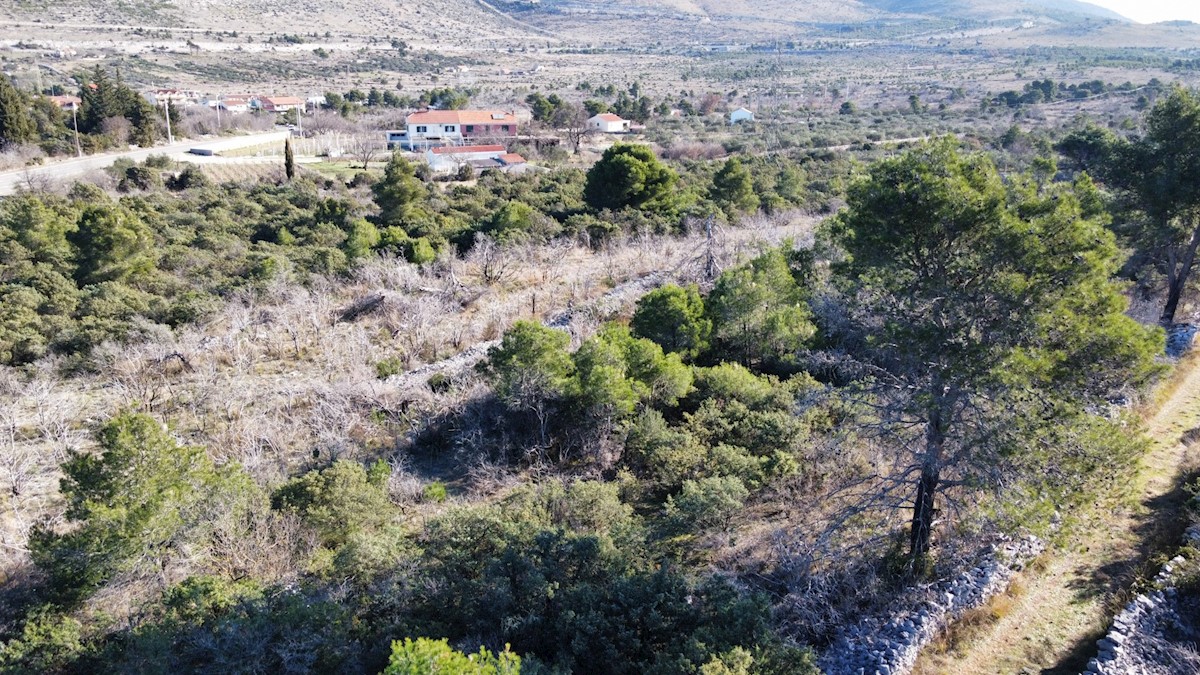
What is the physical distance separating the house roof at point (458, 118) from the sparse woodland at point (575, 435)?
3260cm

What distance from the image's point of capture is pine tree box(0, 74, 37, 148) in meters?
34.6

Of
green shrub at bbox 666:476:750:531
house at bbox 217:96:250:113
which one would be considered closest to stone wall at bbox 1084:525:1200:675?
green shrub at bbox 666:476:750:531

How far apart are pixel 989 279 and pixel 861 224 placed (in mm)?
1385

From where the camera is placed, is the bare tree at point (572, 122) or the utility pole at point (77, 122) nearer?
the utility pole at point (77, 122)

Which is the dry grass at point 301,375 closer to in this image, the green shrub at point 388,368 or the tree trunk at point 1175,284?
the green shrub at point 388,368

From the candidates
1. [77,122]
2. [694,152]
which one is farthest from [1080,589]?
[77,122]

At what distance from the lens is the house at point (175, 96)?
2214 inches

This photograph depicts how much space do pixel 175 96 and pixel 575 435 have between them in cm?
6214

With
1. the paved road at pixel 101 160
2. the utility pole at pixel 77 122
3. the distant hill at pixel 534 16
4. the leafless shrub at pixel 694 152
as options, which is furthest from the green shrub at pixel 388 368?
the distant hill at pixel 534 16

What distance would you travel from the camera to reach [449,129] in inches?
2008

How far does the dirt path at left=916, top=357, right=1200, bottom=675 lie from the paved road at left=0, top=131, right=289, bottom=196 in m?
35.6

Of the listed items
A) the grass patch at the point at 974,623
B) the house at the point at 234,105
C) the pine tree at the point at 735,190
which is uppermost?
the house at the point at 234,105

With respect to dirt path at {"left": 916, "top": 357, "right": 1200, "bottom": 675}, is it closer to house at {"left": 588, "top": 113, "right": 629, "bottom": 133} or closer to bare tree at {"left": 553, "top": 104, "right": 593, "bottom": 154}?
bare tree at {"left": 553, "top": 104, "right": 593, "bottom": 154}

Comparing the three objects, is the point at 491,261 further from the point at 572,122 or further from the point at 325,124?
the point at 325,124
